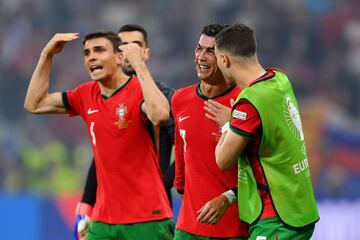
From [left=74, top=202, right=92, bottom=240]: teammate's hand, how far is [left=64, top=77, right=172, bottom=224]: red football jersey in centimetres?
53

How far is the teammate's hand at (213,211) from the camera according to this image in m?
5.26

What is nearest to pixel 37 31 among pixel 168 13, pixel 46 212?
pixel 168 13

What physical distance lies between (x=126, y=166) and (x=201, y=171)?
0.87m

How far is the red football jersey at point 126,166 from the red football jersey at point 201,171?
636mm

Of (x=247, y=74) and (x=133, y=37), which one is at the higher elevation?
(x=247, y=74)

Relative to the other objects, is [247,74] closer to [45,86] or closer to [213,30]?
[213,30]

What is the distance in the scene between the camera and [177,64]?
1684cm

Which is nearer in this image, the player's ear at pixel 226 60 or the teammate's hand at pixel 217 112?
the player's ear at pixel 226 60

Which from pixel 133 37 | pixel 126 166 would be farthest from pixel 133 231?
pixel 133 37

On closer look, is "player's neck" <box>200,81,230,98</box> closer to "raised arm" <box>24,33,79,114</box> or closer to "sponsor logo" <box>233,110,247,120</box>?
"sponsor logo" <box>233,110,247,120</box>

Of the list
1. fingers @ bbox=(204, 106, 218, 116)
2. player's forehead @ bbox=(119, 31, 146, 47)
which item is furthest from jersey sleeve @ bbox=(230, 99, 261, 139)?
player's forehead @ bbox=(119, 31, 146, 47)

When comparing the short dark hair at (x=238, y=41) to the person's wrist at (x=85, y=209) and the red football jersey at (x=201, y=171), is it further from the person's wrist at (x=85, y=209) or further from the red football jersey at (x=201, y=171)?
the person's wrist at (x=85, y=209)

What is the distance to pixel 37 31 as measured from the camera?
684 inches

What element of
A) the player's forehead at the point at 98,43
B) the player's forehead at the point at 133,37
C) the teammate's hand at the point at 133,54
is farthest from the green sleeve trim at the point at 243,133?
the player's forehead at the point at 133,37
